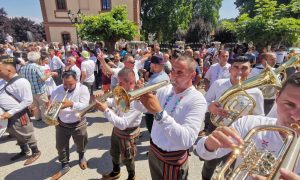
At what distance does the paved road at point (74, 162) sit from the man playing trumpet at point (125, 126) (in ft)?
1.61

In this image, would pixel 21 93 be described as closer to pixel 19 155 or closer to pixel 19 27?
pixel 19 155

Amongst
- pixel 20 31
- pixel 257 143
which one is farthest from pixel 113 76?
pixel 20 31

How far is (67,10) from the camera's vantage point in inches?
1152

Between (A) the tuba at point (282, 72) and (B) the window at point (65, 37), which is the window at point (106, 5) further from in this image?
(A) the tuba at point (282, 72)

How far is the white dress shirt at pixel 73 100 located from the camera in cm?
391

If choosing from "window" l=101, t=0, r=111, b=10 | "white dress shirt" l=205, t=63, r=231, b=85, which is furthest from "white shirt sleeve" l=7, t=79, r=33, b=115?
"window" l=101, t=0, r=111, b=10

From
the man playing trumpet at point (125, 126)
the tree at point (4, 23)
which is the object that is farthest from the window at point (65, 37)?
the man playing trumpet at point (125, 126)

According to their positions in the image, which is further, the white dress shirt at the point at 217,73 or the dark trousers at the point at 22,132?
the white dress shirt at the point at 217,73

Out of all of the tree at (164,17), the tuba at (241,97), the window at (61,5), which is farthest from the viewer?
the tree at (164,17)

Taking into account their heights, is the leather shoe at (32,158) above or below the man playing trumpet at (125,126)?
below

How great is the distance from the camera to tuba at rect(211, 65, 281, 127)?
8.93 ft

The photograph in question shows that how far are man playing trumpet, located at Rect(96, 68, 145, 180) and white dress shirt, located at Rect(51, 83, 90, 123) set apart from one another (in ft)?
1.73

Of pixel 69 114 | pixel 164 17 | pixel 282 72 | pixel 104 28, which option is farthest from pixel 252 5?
pixel 69 114

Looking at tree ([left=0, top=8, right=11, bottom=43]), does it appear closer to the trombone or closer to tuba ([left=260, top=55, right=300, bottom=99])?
the trombone
